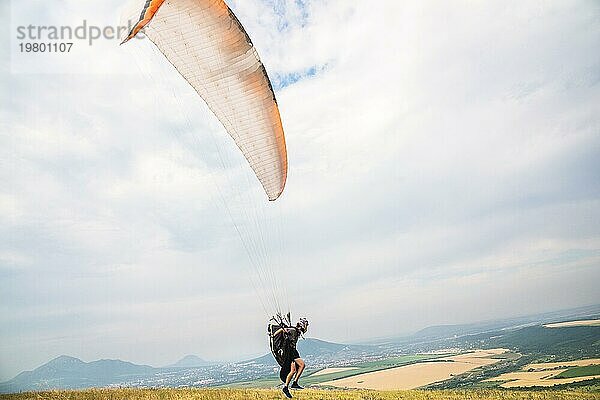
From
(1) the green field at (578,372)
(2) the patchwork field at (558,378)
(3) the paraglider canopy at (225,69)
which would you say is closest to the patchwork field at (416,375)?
(2) the patchwork field at (558,378)

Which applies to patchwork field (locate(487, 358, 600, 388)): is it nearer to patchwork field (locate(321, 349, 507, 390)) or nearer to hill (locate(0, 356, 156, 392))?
patchwork field (locate(321, 349, 507, 390))

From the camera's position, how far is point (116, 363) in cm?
19225

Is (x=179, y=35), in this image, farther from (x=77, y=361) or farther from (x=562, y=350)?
(x=77, y=361)

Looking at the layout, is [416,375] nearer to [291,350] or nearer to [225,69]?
[291,350]

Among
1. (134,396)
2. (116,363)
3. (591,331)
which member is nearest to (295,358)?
(134,396)

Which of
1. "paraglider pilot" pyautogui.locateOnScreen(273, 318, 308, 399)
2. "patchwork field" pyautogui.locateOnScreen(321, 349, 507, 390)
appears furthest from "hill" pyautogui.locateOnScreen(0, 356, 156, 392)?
"paraglider pilot" pyautogui.locateOnScreen(273, 318, 308, 399)

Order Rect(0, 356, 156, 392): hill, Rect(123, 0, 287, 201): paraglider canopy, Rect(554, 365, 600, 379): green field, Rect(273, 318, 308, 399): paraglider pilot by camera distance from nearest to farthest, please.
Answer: Rect(123, 0, 287, 201): paraglider canopy → Rect(273, 318, 308, 399): paraglider pilot → Rect(554, 365, 600, 379): green field → Rect(0, 356, 156, 392): hill

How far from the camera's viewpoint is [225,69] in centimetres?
818

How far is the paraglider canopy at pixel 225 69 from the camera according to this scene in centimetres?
773

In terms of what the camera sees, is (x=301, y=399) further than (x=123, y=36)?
Yes

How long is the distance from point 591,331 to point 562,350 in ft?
20.9

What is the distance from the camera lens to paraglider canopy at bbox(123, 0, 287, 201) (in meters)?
7.73

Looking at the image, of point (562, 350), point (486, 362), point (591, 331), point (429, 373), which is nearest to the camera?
point (429, 373)

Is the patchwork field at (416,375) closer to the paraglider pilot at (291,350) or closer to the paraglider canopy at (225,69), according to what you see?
the paraglider pilot at (291,350)
